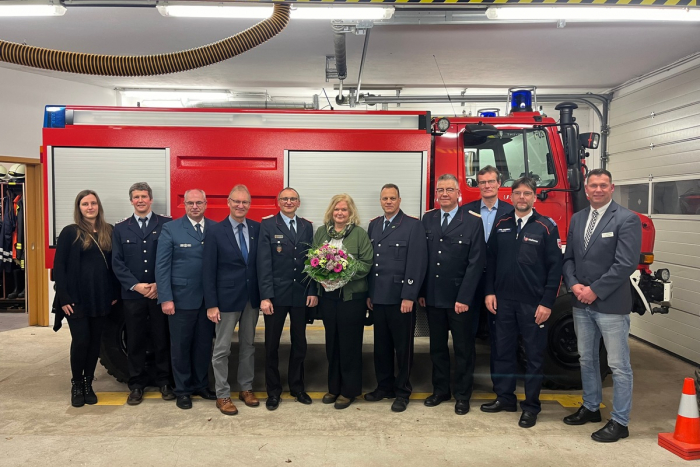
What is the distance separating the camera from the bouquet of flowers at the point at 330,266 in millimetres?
4113

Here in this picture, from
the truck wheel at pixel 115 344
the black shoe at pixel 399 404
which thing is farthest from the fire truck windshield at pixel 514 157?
the truck wheel at pixel 115 344

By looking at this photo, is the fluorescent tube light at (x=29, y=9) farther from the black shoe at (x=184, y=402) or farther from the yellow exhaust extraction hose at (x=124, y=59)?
the black shoe at (x=184, y=402)

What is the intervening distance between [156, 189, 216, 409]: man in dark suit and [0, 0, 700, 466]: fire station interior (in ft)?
1.43

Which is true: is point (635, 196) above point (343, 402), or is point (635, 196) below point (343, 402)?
above

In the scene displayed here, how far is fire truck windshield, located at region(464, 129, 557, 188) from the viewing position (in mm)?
5043

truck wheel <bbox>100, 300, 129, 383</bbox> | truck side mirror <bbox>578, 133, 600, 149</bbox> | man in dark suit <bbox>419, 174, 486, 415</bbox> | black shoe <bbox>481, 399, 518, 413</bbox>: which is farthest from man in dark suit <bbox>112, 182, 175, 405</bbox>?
truck side mirror <bbox>578, 133, 600, 149</bbox>

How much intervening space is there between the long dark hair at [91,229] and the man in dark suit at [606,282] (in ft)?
13.0

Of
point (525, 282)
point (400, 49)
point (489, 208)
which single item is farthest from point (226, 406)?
point (400, 49)

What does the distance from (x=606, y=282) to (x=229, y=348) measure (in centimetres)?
310

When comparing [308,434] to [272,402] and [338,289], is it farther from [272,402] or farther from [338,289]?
Answer: [338,289]

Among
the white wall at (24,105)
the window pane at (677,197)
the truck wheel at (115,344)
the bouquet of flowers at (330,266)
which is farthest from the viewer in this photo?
the white wall at (24,105)

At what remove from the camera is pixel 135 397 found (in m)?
4.61

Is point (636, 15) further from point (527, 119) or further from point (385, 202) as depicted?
point (385, 202)

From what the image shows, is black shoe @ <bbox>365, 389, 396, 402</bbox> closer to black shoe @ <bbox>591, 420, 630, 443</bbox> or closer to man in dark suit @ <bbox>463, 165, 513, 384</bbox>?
man in dark suit @ <bbox>463, 165, 513, 384</bbox>
